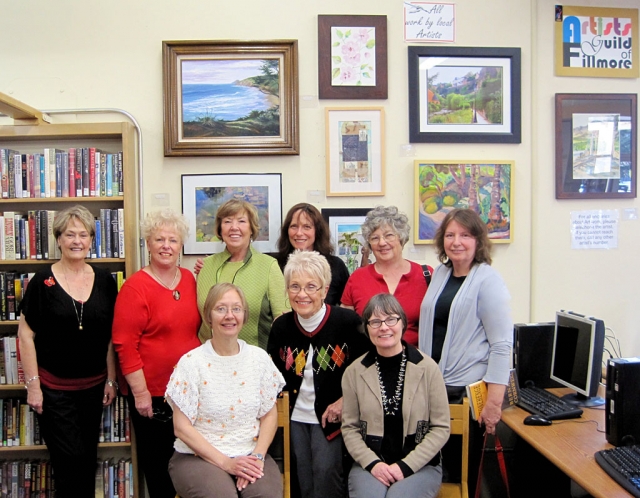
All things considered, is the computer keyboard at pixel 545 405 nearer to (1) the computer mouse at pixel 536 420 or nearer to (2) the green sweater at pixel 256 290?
(1) the computer mouse at pixel 536 420

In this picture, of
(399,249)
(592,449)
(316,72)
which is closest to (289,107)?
(316,72)

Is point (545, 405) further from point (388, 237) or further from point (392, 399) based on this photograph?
point (388, 237)

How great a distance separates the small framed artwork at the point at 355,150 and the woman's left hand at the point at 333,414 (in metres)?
1.26

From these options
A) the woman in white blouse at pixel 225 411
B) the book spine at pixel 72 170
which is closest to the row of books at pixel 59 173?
the book spine at pixel 72 170

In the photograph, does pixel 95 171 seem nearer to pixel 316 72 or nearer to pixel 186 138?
pixel 186 138

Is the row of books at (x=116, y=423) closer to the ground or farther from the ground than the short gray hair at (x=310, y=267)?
closer to the ground

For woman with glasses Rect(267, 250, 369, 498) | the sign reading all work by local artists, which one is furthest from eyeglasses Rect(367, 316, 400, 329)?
the sign reading all work by local artists

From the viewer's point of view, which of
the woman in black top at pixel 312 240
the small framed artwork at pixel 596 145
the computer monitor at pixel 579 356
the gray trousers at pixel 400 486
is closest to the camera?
the gray trousers at pixel 400 486

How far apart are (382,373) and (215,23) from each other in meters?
2.14

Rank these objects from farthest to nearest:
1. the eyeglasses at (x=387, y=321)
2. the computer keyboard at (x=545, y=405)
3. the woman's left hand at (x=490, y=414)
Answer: the computer keyboard at (x=545, y=405) → the woman's left hand at (x=490, y=414) → the eyeglasses at (x=387, y=321)

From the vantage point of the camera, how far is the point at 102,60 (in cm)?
276

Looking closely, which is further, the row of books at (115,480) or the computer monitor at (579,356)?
the row of books at (115,480)

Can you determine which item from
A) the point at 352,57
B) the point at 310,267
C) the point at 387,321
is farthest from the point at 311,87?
the point at 387,321

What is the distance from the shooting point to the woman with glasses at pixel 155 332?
218 centimetres
